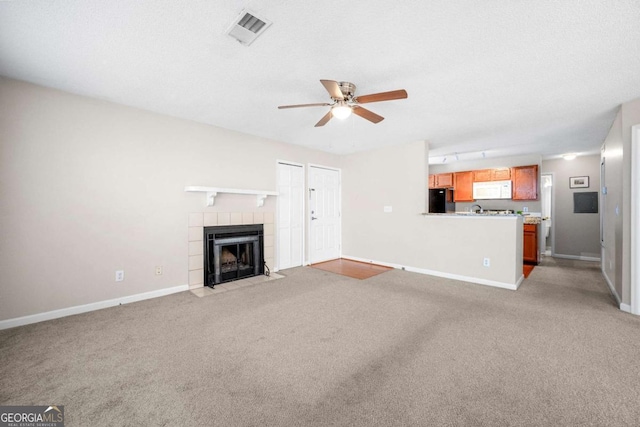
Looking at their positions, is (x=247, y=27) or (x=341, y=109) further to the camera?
(x=341, y=109)

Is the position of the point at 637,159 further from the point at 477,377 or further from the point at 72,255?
the point at 72,255

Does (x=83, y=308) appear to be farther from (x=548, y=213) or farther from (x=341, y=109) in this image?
(x=548, y=213)

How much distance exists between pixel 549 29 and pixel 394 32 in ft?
3.58

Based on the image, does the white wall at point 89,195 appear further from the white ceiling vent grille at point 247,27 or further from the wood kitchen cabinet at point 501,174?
the wood kitchen cabinet at point 501,174

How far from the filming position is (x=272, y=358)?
2.02 metres

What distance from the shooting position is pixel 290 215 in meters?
5.13

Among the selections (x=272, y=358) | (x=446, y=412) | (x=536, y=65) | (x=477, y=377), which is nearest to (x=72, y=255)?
(x=272, y=358)

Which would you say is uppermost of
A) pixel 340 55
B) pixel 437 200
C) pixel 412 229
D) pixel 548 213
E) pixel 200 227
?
pixel 340 55

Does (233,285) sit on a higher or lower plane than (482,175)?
lower

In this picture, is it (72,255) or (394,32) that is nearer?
(394,32)

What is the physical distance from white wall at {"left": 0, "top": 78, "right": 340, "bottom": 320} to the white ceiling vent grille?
2.22 m

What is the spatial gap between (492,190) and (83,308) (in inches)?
305

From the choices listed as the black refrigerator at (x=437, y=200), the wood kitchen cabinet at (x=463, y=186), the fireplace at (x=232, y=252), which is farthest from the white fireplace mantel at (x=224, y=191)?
the wood kitchen cabinet at (x=463, y=186)

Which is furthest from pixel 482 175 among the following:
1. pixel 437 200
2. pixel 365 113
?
pixel 365 113
